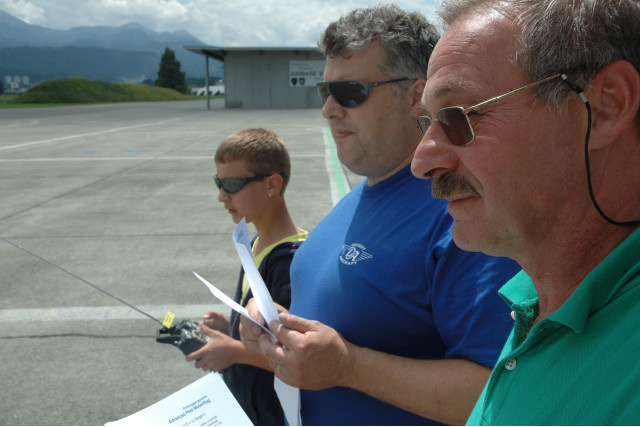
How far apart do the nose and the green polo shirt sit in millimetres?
345

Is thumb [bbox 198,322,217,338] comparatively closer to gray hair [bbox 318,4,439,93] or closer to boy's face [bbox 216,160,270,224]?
boy's face [bbox 216,160,270,224]

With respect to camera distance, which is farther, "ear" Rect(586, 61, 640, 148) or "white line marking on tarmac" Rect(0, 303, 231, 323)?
"white line marking on tarmac" Rect(0, 303, 231, 323)

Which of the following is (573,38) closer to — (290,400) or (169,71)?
(290,400)

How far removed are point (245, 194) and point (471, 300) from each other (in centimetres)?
152

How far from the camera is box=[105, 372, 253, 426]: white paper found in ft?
4.40

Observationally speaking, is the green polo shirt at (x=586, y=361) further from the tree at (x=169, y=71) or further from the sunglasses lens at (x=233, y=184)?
the tree at (x=169, y=71)

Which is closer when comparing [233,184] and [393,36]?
[393,36]

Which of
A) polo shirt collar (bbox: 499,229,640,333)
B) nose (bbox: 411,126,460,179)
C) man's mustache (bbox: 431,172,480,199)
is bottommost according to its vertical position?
polo shirt collar (bbox: 499,229,640,333)

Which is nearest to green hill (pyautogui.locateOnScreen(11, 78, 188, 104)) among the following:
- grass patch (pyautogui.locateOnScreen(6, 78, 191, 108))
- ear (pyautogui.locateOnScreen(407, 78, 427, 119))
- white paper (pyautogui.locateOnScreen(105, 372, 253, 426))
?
grass patch (pyautogui.locateOnScreen(6, 78, 191, 108))

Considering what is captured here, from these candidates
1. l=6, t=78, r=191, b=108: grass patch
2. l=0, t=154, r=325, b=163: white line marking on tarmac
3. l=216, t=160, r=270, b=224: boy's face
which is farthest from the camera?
l=6, t=78, r=191, b=108: grass patch

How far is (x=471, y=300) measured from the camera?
1.35 metres

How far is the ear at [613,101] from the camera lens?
884 millimetres

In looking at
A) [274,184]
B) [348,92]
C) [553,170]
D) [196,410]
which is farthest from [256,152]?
[553,170]

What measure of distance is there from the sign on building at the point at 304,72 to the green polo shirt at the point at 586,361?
141 ft
